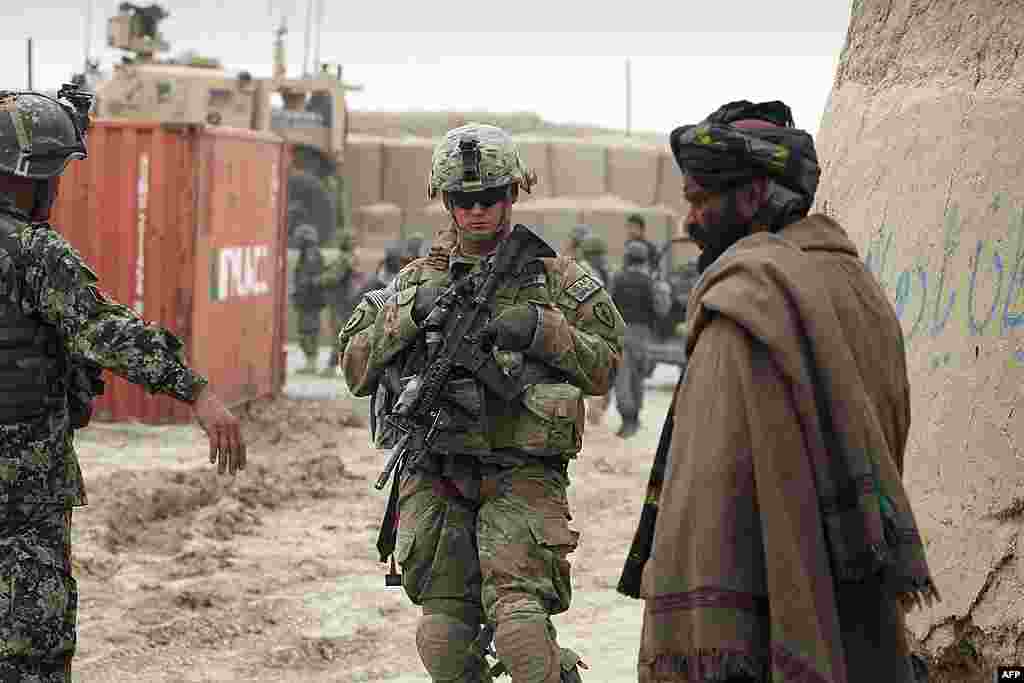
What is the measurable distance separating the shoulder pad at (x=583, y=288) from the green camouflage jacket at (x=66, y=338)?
1.06 m

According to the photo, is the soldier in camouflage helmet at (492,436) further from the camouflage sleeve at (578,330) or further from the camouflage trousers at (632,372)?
the camouflage trousers at (632,372)

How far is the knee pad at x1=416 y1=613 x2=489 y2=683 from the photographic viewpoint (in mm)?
4332

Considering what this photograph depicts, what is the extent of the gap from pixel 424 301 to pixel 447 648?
911 mm

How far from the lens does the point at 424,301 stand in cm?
444

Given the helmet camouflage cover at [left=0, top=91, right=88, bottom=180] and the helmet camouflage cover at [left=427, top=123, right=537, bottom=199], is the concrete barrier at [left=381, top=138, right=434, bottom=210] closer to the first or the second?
the helmet camouflage cover at [left=427, top=123, right=537, bottom=199]

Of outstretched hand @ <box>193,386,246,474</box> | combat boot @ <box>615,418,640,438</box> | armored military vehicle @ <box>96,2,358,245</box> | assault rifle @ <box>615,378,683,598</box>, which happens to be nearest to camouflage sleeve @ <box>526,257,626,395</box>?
outstretched hand @ <box>193,386,246,474</box>

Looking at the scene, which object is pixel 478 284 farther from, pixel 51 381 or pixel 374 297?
pixel 51 381

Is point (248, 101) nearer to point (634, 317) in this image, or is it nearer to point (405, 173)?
point (405, 173)

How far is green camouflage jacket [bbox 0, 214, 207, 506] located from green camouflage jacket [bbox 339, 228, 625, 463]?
0.61 meters

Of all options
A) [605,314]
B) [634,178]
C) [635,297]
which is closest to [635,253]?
[635,297]

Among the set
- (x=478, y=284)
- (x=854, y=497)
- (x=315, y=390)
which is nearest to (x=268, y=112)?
(x=315, y=390)

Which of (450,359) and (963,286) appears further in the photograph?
(963,286)

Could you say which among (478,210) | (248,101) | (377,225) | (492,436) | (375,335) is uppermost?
(248,101)

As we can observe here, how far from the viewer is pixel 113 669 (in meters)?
6.11
